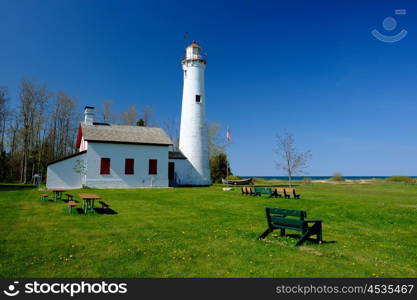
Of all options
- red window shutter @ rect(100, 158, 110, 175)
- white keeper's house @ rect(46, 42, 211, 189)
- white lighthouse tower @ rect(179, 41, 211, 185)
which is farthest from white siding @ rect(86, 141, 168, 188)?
white lighthouse tower @ rect(179, 41, 211, 185)

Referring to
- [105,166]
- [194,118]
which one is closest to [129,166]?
[105,166]

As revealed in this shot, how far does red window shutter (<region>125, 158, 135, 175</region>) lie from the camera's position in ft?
88.3

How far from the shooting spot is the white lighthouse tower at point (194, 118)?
31056 mm

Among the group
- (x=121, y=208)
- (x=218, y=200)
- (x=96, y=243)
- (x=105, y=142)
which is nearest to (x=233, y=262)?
(x=96, y=243)

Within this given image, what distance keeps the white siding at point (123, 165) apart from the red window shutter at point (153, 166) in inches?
11.0

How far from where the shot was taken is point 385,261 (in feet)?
20.8

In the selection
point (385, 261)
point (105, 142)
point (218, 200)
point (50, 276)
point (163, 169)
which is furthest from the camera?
point (163, 169)

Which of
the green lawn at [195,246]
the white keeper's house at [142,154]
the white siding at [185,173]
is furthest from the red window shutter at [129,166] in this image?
the green lawn at [195,246]

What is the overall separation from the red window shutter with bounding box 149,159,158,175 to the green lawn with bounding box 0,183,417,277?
15.2 m

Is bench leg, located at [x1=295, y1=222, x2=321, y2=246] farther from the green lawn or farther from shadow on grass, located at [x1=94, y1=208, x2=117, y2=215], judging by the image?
shadow on grass, located at [x1=94, y1=208, x2=117, y2=215]

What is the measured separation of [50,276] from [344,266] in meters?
5.36

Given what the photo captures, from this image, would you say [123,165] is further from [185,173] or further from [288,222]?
[288,222]

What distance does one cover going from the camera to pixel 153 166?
28.2m

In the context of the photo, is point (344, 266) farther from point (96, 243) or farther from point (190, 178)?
point (190, 178)
